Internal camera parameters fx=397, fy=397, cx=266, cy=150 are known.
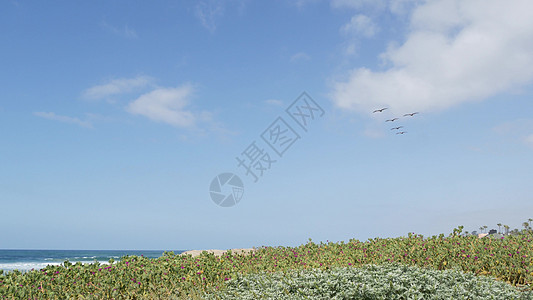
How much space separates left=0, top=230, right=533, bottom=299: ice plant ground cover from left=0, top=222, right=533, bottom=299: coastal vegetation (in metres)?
0.02

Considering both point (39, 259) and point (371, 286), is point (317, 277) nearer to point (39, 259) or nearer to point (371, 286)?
point (371, 286)

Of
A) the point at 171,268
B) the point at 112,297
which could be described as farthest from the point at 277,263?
the point at 112,297

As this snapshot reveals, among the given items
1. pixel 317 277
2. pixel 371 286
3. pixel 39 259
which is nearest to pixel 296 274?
pixel 317 277

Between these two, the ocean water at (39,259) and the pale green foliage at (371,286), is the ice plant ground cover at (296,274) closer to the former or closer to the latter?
the pale green foliage at (371,286)

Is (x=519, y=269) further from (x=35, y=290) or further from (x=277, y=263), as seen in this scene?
(x=35, y=290)

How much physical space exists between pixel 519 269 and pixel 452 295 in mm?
3300

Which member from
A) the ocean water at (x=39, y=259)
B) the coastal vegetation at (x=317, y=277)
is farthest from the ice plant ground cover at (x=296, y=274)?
the ocean water at (x=39, y=259)

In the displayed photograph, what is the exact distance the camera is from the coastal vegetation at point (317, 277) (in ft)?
20.2

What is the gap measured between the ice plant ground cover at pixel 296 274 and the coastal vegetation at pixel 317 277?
0.02 m

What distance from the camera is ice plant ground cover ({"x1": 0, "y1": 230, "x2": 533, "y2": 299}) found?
6473mm

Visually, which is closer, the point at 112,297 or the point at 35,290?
the point at 112,297

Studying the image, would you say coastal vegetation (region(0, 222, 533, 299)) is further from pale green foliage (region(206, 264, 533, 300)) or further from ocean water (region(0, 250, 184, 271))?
ocean water (region(0, 250, 184, 271))

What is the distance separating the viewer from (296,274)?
7.18 m

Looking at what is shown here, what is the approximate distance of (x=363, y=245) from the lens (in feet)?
40.2
